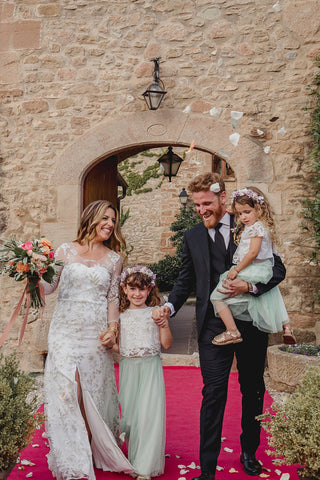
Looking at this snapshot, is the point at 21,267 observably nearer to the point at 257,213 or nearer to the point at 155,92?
the point at 257,213

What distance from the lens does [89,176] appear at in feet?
21.1

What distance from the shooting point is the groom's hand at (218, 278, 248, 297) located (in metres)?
2.95

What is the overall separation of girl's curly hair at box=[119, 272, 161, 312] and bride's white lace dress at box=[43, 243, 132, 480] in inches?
2.6

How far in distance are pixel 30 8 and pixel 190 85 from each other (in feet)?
7.51

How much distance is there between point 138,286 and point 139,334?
1.03ft

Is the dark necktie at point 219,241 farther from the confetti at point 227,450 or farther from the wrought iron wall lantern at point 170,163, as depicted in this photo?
the wrought iron wall lantern at point 170,163

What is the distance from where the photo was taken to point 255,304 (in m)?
3.01

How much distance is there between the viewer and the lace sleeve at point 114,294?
10.9 ft

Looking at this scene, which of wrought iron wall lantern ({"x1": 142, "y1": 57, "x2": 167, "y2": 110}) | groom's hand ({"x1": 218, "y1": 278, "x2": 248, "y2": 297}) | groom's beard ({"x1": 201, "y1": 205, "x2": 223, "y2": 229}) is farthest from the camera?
wrought iron wall lantern ({"x1": 142, "y1": 57, "x2": 167, "y2": 110})

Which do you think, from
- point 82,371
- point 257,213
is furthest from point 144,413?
point 257,213

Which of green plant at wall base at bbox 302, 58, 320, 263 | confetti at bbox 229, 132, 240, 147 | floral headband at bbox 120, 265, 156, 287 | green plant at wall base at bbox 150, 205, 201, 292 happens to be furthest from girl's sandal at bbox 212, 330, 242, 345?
green plant at wall base at bbox 150, 205, 201, 292

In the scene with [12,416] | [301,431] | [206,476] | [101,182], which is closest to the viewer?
[301,431]

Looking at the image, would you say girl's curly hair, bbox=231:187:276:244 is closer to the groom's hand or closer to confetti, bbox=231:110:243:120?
the groom's hand

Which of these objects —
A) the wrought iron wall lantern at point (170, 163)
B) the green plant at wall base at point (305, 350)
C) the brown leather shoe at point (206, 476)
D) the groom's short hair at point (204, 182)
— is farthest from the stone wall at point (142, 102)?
the brown leather shoe at point (206, 476)
